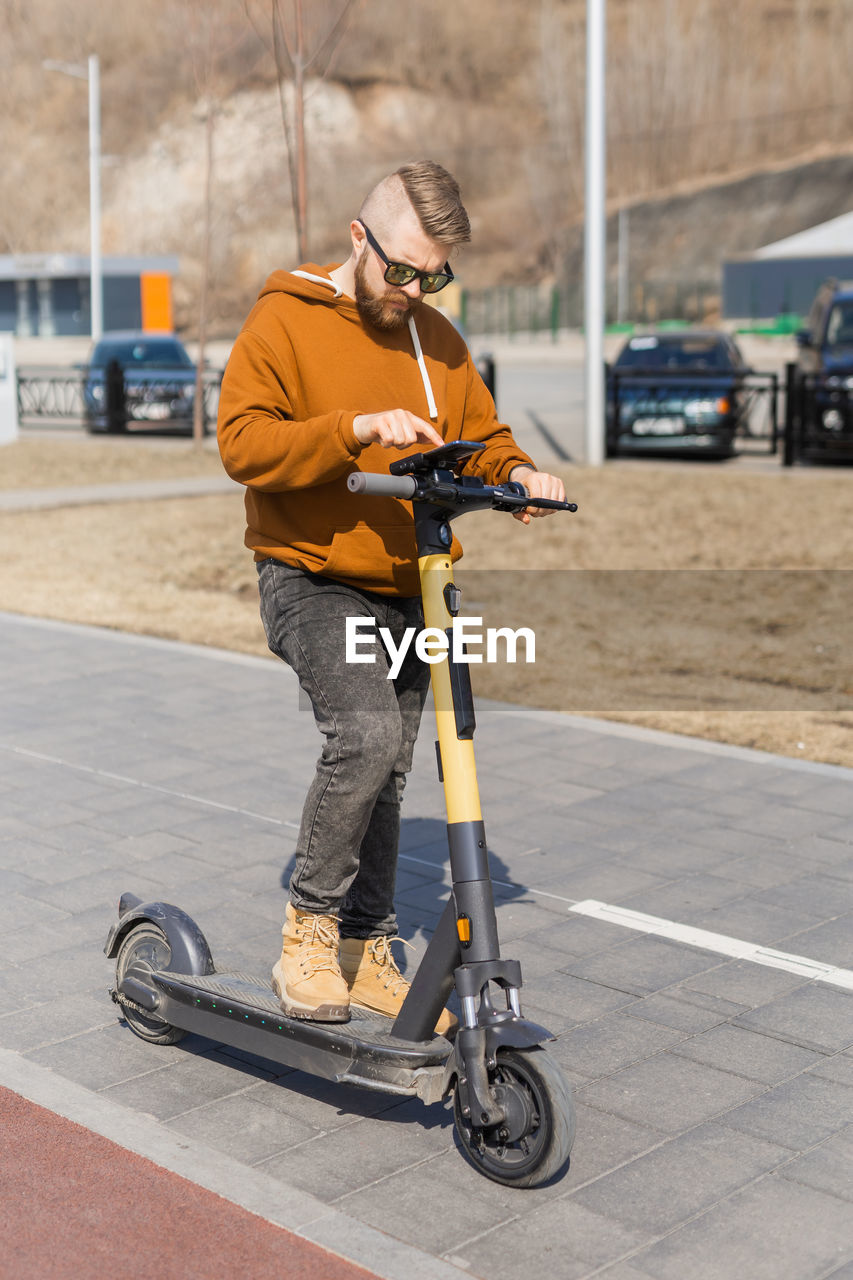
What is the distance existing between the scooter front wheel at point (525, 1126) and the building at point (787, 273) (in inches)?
2480

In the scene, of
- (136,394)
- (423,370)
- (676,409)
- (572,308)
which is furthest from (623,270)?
(423,370)

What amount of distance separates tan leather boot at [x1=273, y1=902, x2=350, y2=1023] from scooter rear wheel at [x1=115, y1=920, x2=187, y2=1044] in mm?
393

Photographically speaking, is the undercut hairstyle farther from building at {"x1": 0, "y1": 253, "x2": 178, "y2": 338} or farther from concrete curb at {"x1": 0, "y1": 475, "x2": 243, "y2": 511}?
building at {"x1": 0, "y1": 253, "x2": 178, "y2": 338}

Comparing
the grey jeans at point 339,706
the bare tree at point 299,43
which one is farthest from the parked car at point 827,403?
the grey jeans at point 339,706

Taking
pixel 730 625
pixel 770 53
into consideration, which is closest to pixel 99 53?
pixel 770 53

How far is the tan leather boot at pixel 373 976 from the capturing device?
3.74 meters

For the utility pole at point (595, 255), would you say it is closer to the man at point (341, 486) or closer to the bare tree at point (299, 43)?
the bare tree at point (299, 43)

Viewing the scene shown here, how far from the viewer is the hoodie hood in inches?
135

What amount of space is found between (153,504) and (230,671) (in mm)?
8025

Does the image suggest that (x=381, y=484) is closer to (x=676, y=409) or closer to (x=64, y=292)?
(x=676, y=409)

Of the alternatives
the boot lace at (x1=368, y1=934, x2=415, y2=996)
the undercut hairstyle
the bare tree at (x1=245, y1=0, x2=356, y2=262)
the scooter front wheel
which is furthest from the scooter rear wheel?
the bare tree at (x1=245, y1=0, x2=356, y2=262)

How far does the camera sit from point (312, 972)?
3537 millimetres

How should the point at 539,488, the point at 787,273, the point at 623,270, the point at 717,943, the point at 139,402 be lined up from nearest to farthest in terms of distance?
1. the point at 539,488
2. the point at 717,943
3. the point at 139,402
4. the point at 787,273
5. the point at 623,270

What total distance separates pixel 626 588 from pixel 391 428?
8.23 meters
